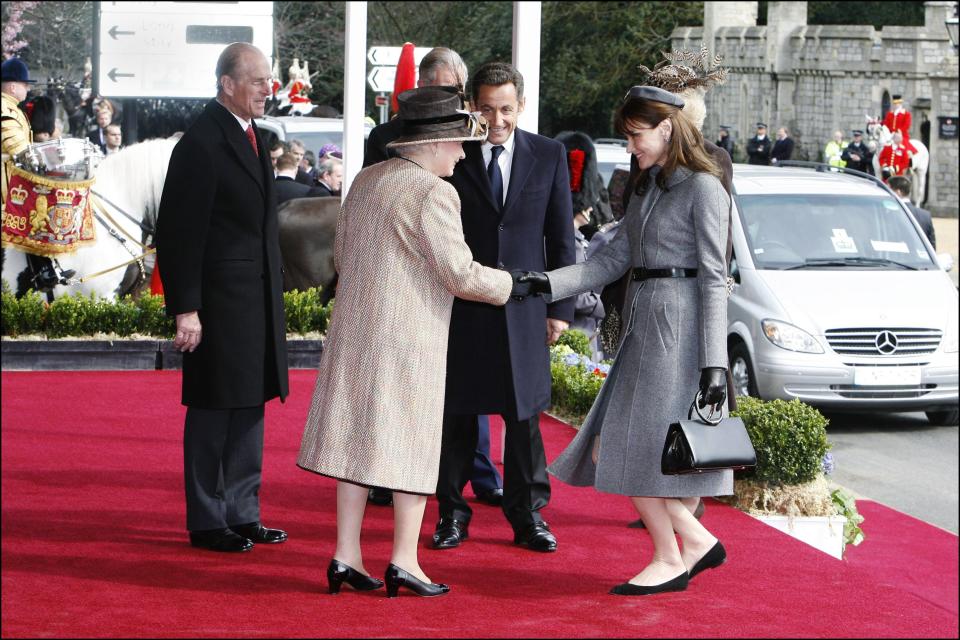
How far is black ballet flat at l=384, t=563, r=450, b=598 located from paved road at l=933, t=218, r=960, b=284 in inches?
831

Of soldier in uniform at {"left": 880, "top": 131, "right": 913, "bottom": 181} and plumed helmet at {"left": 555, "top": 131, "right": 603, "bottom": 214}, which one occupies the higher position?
soldier in uniform at {"left": 880, "top": 131, "right": 913, "bottom": 181}

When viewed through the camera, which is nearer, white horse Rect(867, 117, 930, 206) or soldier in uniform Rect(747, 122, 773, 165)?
white horse Rect(867, 117, 930, 206)

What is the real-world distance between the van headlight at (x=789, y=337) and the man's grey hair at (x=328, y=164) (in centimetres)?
485

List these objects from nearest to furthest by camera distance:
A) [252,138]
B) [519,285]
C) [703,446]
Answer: [703,446] → [519,285] → [252,138]

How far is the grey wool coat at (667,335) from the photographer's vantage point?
210 inches

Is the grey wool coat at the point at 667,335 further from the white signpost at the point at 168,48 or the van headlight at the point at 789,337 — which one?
the van headlight at the point at 789,337

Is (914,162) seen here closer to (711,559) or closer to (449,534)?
(449,534)

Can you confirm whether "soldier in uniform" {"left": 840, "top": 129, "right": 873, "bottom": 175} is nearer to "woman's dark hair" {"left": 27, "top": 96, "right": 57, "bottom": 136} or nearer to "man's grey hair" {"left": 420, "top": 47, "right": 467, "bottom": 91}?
"woman's dark hair" {"left": 27, "top": 96, "right": 57, "bottom": 136}

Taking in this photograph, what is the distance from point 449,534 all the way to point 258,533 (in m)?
0.76

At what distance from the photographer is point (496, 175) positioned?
6.25 metres

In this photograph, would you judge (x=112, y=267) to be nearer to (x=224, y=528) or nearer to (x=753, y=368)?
(x=753, y=368)

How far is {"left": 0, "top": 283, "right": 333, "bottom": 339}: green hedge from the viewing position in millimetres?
11758

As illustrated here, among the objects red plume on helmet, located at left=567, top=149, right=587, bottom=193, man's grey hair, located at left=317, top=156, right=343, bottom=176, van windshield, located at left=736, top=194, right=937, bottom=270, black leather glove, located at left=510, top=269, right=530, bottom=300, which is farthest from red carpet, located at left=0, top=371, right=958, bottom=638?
man's grey hair, located at left=317, top=156, right=343, bottom=176

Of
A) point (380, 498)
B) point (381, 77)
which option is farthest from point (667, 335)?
point (381, 77)
